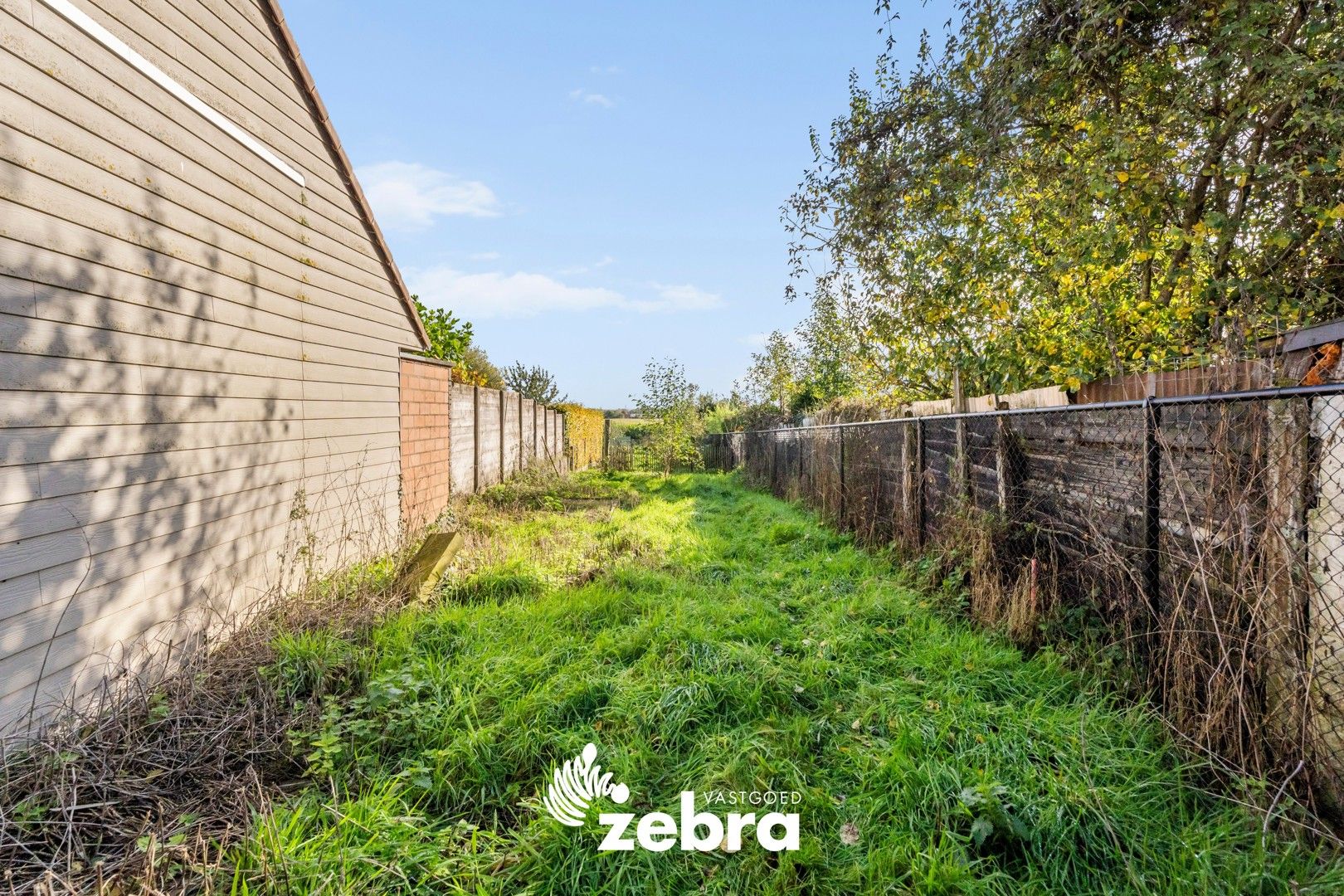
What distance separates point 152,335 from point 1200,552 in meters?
5.35

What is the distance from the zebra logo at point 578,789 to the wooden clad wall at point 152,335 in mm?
2303

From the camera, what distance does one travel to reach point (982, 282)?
541 cm

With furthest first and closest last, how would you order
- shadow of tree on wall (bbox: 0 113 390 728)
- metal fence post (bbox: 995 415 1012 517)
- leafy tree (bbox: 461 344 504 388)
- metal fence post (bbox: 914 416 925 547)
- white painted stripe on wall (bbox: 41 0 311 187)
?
leafy tree (bbox: 461 344 504 388)
metal fence post (bbox: 914 416 925 547)
metal fence post (bbox: 995 415 1012 517)
white painted stripe on wall (bbox: 41 0 311 187)
shadow of tree on wall (bbox: 0 113 390 728)

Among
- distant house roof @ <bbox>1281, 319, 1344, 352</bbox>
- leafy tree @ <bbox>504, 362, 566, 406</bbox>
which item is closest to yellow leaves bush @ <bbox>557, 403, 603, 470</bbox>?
leafy tree @ <bbox>504, 362, 566, 406</bbox>

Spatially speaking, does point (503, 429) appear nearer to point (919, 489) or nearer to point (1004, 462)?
point (919, 489)

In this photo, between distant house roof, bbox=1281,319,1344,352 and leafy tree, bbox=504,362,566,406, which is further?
leafy tree, bbox=504,362,566,406

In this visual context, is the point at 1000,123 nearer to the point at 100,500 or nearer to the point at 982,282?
the point at 982,282

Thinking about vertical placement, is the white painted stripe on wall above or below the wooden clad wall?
above

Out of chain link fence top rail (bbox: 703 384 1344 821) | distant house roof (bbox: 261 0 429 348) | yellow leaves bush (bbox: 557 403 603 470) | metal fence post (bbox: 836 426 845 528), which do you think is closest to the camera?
chain link fence top rail (bbox: 703 384 1344 821)

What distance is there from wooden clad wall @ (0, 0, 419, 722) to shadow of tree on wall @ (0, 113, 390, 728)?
10 millimetres

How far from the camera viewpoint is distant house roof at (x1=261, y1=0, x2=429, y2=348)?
4.32 meters

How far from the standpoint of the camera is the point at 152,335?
2986 mm

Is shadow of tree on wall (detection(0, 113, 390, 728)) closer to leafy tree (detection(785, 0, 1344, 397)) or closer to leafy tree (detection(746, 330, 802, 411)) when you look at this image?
leafy tree (detection(785, 0, 1344, 397))
